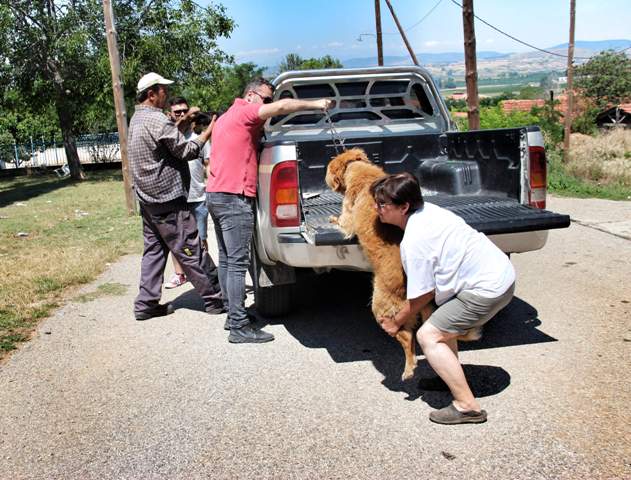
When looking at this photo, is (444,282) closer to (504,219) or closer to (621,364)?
(504,219)

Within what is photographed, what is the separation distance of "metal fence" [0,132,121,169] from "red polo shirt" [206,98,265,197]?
86.6 feet

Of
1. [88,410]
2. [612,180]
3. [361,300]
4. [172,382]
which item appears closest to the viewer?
[88,410]

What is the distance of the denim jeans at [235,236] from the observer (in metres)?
4.92

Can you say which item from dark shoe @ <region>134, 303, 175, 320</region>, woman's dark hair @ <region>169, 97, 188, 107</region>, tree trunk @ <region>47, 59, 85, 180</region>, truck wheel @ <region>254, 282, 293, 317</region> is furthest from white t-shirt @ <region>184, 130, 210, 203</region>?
tree trunk @ <region>47, 59, 85, 180</region>

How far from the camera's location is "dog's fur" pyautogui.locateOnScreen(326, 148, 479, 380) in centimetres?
377

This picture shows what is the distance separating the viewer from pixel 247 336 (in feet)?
16.7

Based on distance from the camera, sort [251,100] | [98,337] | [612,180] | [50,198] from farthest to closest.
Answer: [50,198]
[612,180]
[98,337]
[251,100]

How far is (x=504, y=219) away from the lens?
442cm

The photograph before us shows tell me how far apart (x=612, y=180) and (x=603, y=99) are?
63.6 metres

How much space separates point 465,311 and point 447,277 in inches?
8.1

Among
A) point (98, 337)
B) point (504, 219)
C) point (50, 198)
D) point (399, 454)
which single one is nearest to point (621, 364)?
point (504, 219)

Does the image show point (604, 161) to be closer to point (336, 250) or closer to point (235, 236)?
point (235, 236)

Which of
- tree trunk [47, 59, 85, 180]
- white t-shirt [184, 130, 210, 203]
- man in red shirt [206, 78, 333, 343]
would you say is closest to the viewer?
man in red shirt [206, 78, 333, 343]

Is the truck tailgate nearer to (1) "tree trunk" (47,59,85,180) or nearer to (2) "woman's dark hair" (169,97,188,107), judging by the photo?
(2) "woman's dark hair" (169,97,188,107)
